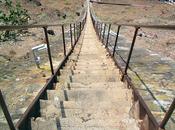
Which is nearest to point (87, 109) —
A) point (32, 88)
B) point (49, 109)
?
point (49, 109)

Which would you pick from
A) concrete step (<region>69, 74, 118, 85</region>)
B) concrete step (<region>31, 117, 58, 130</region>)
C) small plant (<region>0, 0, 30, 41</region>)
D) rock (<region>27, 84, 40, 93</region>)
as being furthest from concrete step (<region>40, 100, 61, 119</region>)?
small plant (<region>0, 0, 30, 41</region>)

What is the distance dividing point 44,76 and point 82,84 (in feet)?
4.02

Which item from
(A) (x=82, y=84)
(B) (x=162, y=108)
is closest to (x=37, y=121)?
(B) (x=162, y=108)

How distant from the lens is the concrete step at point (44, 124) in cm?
349

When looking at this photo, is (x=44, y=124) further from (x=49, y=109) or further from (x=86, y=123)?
(x=49, y=109)

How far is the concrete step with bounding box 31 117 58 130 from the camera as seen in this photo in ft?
11.4

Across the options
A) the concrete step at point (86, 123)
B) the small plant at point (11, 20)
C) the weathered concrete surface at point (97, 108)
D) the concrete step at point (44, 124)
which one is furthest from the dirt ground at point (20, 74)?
the concrete step at point (86, 123)

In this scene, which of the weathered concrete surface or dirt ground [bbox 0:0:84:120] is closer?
the weathered concrete surface

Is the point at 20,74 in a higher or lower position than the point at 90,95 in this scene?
lower

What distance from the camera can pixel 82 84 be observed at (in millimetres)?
6102

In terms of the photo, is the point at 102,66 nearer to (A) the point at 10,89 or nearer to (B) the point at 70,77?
(B) the point at 70,77

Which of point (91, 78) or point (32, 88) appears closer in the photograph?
point (32, 88)

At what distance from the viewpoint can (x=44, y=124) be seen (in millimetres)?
3514

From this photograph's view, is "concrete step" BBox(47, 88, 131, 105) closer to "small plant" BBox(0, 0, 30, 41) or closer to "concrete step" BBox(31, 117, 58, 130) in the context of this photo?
"concrete step" BBox(31, 117, 58, 130)
